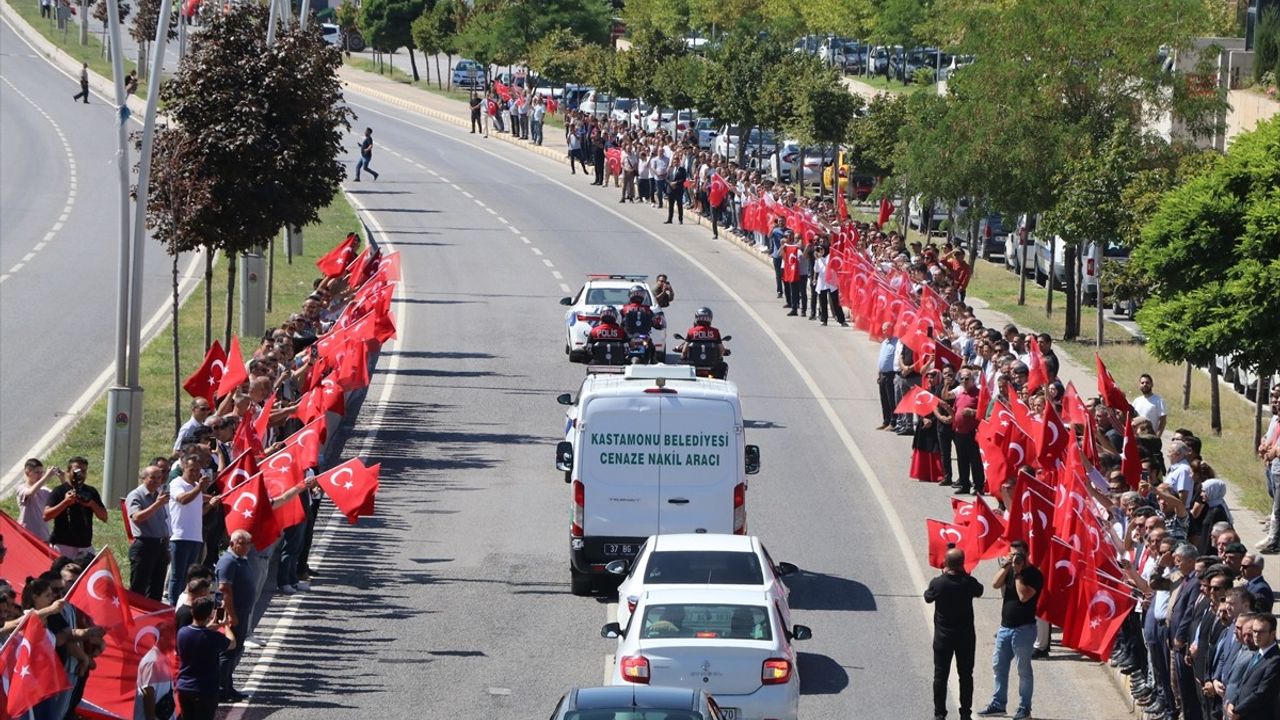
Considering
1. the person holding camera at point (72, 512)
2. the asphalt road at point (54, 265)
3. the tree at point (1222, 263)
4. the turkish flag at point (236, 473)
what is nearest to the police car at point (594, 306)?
the asphalt road at point (54, 265)

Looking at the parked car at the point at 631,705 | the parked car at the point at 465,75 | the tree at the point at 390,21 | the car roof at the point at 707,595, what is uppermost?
Result: the tree at the point at 390,21

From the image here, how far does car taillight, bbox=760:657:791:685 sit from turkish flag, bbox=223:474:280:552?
5157 millimetres

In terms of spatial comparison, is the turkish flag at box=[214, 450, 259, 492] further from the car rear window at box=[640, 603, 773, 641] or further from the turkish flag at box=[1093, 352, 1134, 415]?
the turkish flag at box=[1093, 352, 1134, 415]

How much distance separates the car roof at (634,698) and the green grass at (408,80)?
6916cm

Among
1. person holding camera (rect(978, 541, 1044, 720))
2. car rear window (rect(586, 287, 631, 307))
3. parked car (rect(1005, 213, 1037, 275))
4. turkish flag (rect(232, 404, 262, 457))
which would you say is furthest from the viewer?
parked car (rect(1005, 213, 1037, 275))

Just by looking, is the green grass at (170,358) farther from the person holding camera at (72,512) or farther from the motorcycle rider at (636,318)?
the motorcycle rider at (636,318)

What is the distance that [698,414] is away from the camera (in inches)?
786

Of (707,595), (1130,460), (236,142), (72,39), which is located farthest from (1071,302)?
(72,39)

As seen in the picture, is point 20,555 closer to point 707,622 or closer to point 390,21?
point 707,622

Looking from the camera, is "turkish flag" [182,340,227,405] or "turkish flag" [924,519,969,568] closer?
"turkish flag" [924,519,969,568]

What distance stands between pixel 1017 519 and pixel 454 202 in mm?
40895

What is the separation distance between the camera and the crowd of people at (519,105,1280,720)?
48.8 ft

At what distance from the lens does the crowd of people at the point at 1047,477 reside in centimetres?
1488

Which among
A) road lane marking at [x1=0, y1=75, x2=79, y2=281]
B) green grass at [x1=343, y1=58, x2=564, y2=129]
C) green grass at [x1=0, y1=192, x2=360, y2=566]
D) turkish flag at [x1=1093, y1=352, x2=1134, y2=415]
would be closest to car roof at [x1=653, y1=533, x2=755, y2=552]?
green grass at [x1=0, y1=192, x2=360, y2=566]
